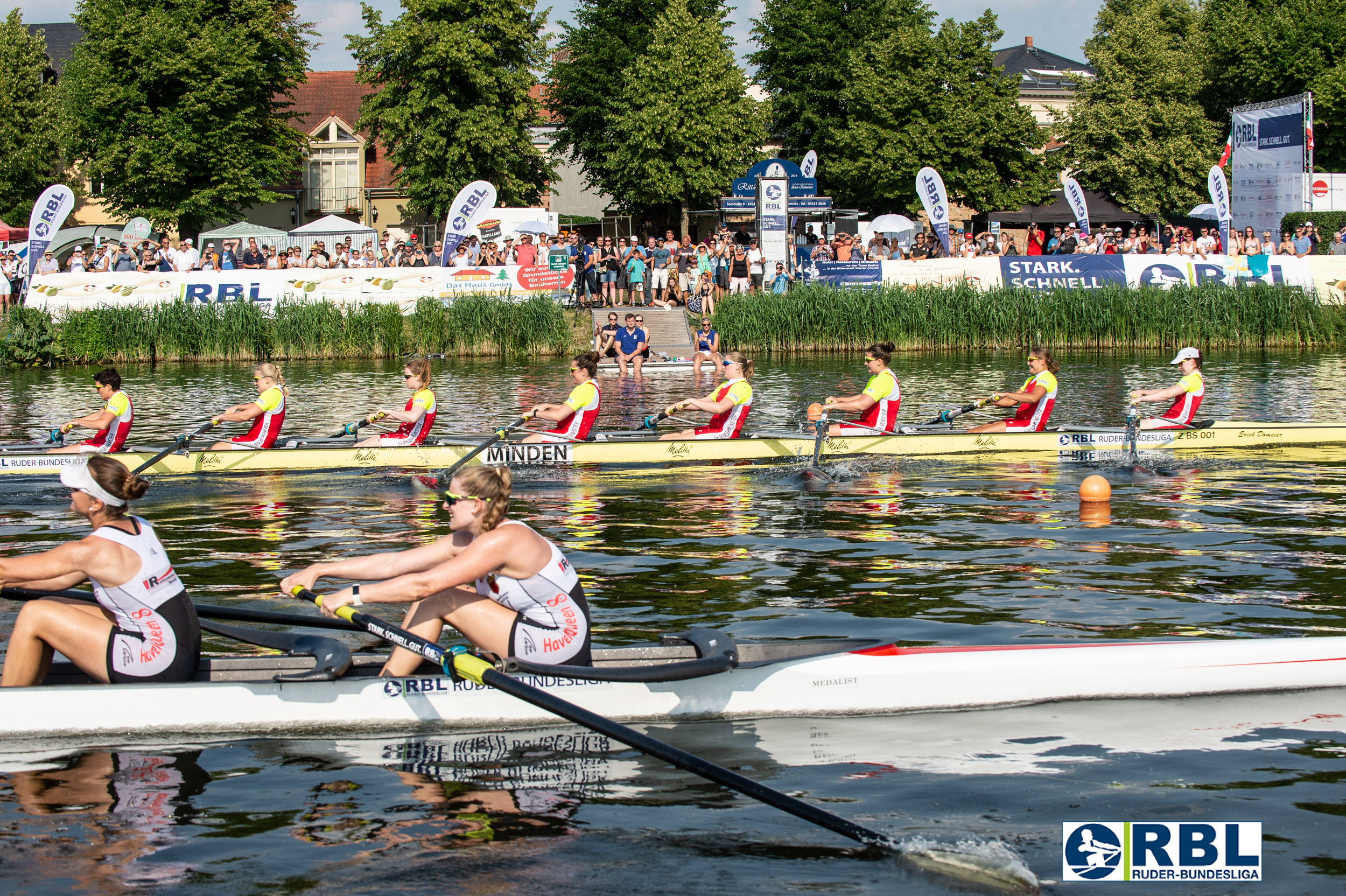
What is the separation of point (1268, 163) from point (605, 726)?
36.9 m

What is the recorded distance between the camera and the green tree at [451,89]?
147ft

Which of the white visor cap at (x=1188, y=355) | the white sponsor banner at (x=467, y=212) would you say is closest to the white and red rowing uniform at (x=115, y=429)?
the white visor cap at (x=1188, y=355)

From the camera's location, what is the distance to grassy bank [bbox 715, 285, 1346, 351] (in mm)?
28594

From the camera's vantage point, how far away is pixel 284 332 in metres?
29.4

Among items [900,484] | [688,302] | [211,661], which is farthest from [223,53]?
[211,661]

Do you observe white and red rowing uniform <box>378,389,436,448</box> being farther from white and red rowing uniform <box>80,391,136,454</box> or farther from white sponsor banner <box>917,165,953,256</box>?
white sponsor banner <box>917,165,953,256</box>

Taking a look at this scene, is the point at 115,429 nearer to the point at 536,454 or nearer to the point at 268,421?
the point at 268,421

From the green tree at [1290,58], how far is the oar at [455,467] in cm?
4003

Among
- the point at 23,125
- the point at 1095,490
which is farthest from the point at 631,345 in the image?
the point at 23,125

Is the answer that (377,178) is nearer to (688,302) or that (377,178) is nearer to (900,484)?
(688,302)

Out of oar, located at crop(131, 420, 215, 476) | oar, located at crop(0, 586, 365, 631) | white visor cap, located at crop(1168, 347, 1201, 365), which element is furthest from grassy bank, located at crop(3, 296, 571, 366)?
oar, located at crop(0, 586, 365, 631)

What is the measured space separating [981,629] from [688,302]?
24699mm

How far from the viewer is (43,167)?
52.3m

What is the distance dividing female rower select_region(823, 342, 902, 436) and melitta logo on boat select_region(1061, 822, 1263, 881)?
9.50 metres
